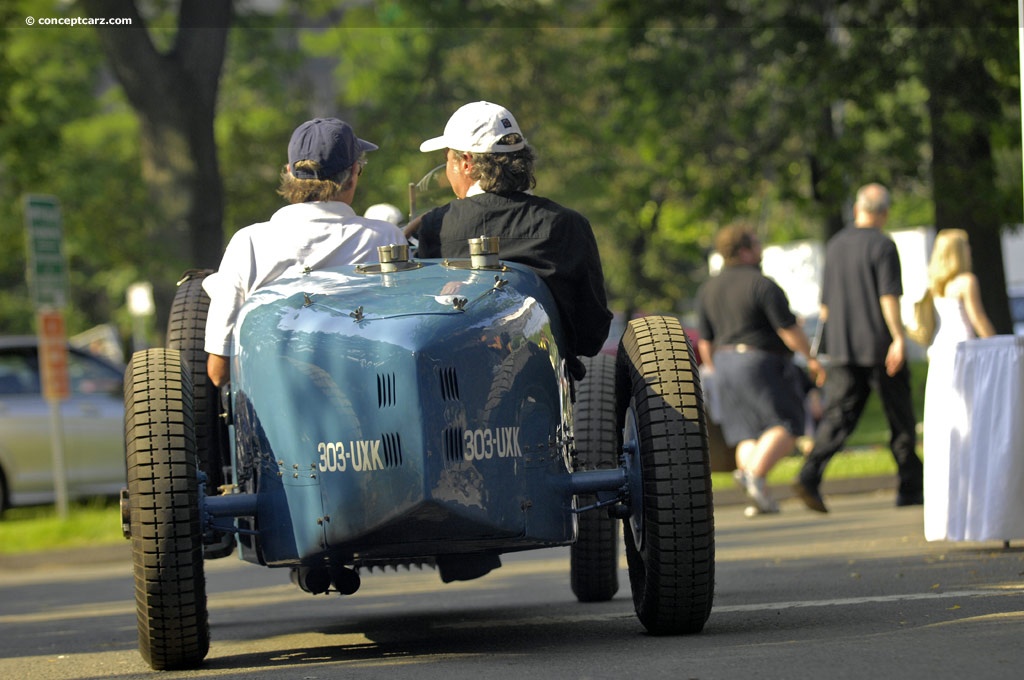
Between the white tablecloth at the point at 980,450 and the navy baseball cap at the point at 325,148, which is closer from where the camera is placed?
the navy baseball cap at the point at 325,148

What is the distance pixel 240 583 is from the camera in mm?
11391

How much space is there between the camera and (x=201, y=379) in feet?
23.9

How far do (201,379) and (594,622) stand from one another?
183 centimetres

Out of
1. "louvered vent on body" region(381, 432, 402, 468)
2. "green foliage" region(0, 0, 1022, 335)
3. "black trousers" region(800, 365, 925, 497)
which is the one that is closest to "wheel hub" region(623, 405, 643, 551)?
"louvered vent on body" region(381, 432, 402, 468)

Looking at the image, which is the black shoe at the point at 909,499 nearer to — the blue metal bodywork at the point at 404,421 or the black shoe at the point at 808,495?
the black shoe at the point at 808,495

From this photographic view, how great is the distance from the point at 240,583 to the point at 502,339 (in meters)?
6.11

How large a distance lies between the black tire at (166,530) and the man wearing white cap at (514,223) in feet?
4.03

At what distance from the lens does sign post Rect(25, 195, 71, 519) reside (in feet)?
53.9

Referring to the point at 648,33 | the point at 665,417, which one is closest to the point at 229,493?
the point at 665,417

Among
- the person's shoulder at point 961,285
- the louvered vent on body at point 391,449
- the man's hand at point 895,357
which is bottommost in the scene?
the louvered vent on body at point 391,449

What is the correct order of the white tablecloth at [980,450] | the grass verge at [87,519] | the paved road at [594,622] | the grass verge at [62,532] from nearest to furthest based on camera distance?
the paved road at [594,622] → the white tablecloth at [980,450] → the grass verge at [62,532] → the grass verge at [87,519]

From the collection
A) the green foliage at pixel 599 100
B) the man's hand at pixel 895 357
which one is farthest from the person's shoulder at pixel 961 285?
the green foliage at pixel 599 100

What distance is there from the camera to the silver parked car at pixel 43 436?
1806 centimetres

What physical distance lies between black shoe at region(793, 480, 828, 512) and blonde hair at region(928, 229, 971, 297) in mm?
1925
